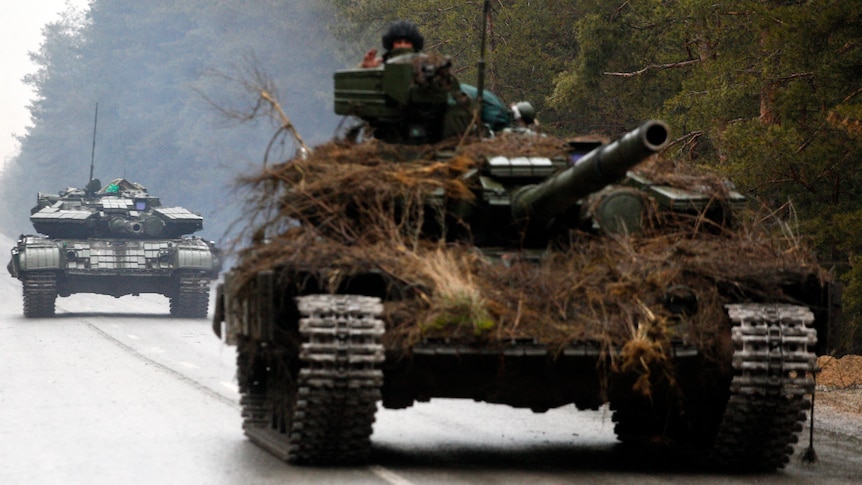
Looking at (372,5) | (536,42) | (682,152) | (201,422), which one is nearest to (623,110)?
(536,42)

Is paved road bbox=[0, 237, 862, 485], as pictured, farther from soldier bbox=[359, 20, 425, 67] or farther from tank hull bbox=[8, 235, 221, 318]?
tank hull bbox=[8, 235, 221, 318]

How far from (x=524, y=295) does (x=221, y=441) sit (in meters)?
3.17

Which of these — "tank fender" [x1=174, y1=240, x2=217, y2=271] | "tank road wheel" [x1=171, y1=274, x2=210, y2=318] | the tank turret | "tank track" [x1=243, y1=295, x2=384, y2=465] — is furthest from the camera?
the tank turret

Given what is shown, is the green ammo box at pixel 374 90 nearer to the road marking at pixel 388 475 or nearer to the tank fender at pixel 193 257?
the road marking at pixel 388 475

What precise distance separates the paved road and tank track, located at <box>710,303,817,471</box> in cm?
39

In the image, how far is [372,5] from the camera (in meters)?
38.7

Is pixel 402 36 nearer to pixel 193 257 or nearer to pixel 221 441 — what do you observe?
pixel 221 441

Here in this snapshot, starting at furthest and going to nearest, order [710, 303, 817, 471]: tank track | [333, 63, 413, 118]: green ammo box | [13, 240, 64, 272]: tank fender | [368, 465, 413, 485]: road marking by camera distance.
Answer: [13, 240, 64, 272]: tank fender, [333, 63, 413, 118]: green ammo box, [710, 303, 817, 471]: tank track, [368, 465, 413, 485]: road marking

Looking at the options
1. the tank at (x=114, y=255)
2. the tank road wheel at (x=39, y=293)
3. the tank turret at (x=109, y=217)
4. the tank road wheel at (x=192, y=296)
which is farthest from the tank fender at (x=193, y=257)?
the tank road wheel at (x=39, y=293)

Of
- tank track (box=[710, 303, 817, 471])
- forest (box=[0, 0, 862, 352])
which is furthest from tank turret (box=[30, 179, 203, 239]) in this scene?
tank track (box=[710, 303, 817, 471])

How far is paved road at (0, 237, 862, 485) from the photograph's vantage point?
401 inches

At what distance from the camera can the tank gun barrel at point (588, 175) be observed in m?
8.95

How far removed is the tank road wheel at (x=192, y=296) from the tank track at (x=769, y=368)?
2406cm

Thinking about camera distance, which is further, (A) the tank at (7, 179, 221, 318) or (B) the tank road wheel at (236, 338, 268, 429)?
(A) the tank at (7, 179, 221, 318)
